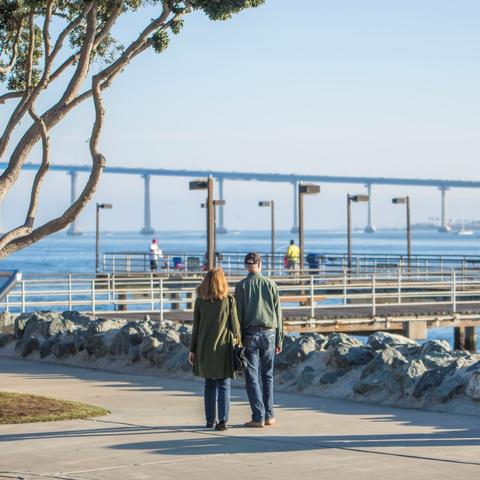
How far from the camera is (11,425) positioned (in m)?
11.6

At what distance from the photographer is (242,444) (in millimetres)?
10469

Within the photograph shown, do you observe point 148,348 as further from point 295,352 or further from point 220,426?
point 220,426

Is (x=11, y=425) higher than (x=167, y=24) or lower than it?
lower

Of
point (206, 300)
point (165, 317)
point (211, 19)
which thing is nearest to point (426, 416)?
point (206, 300)

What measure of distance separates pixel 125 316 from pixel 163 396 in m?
14.7

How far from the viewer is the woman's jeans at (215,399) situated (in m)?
11.3

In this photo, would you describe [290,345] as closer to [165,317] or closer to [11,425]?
[11,425]

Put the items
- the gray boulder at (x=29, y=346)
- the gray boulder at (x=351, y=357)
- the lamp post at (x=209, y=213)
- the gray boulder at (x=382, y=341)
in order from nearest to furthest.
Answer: the gray boulder at (x=351, y=357), the gray boulder at (x=382, y=341), the gray boulder at (x=29, y=346), the lamp post at (x=209, y=213)

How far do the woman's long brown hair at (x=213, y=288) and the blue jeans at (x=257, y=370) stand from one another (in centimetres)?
49

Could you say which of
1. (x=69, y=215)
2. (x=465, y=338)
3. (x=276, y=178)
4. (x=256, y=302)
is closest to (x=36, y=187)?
(x=69, y=215)

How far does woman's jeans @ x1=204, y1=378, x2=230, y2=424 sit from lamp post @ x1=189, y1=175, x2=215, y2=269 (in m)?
21.3

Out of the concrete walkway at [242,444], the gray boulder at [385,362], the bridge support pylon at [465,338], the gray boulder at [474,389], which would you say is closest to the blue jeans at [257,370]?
the concrete walkway at [242,444]

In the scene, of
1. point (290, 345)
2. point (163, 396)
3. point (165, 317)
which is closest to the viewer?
point (163, 396)

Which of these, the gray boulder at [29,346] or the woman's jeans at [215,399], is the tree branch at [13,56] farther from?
the woman's jeans at [215,399]
